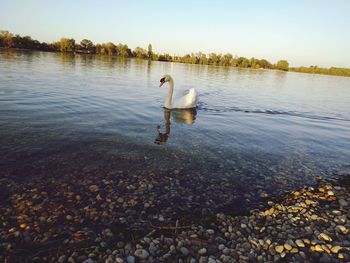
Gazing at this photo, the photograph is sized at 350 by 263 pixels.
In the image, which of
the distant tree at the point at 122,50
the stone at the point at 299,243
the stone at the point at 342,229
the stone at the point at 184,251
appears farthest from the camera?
the distant tree at the point at 122,50

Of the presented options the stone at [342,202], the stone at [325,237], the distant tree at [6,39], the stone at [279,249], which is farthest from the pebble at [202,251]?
the distant tree at [6,39]

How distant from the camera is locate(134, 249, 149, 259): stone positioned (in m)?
4.57

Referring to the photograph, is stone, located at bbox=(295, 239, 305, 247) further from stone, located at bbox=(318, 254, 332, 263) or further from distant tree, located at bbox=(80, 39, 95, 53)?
distant tree, located at bbox=(80, 39, 95, 53)

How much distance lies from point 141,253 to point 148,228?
2.53 ft

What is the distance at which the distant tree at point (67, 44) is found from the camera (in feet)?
408

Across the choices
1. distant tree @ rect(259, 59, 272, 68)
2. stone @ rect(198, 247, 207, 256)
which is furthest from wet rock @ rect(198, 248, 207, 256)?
distant tree @ rect(259, 59, 272, 68)

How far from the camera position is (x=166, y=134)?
11.8 m

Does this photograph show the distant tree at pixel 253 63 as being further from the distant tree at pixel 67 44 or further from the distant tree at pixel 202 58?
the distant tree at pixel 67 44

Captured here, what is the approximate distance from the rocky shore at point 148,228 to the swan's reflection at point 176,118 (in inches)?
185

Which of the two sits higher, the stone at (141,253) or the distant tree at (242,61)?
the distant tree at (242,61)

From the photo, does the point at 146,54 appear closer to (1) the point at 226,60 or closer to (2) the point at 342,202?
(1) the point at 226,60

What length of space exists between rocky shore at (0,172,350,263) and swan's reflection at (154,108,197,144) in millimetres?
4689

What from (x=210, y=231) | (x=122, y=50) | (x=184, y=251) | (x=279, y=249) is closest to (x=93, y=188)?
(x=184, y=251)

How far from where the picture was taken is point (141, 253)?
4629 mm
